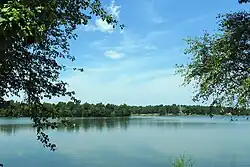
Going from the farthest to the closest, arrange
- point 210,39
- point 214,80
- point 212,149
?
point 212,149, point 210,39, point 214,80

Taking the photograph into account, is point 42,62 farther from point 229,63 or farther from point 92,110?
point 92,110

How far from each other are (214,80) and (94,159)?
24323 mm

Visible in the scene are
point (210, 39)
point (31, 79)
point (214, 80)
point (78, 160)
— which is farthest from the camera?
point (78, 160)

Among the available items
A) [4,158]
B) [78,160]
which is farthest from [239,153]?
[4,158]

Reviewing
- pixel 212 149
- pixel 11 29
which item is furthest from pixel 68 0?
pixel 212 149

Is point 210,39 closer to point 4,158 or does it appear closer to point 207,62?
point 207,62

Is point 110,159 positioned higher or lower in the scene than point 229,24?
lower

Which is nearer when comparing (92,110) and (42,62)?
(42,62)

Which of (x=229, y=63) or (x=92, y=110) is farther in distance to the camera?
(x=92, y=110)

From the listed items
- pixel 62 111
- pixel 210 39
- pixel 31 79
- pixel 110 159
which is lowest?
pixel 110 159

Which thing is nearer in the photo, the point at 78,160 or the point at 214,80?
the point at 214,80

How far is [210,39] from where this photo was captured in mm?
11555

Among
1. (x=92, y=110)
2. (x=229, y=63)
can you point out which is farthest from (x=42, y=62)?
(x=92, y=110)

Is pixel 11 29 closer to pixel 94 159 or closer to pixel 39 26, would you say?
pixel 39 26
